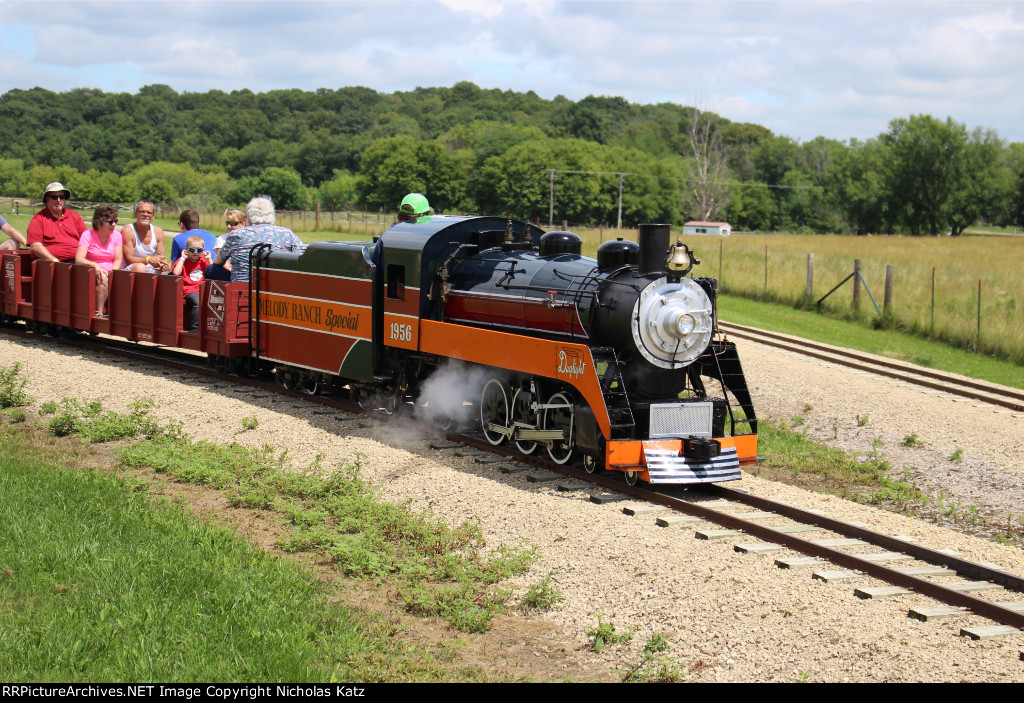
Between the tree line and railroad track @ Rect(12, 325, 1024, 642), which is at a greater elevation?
the tree line

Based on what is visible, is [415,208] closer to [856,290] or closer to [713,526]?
[713,526]

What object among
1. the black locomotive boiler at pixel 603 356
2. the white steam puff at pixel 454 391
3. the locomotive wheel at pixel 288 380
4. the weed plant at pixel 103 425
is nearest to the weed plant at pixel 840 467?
the black locomotive boiler at pixel 603 356

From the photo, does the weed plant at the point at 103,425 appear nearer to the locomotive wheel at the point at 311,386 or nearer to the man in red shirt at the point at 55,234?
the locomotive wheel at the point at 311,386

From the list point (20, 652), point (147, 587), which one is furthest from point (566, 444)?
point (20, 652)

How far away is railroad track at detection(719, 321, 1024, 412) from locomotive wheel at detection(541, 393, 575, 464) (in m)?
5.20

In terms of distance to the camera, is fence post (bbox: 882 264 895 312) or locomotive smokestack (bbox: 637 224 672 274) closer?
locomotive smokestack (bbox: 637 224 672 274)

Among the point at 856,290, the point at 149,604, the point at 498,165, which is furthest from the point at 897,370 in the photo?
the point at 498,165

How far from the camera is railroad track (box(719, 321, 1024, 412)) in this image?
15.0m

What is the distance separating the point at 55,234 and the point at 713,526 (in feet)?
46.0

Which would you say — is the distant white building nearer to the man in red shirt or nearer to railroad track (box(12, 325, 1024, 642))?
the man in red shirt

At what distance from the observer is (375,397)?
12039mm

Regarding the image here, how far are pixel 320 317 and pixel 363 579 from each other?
635cm

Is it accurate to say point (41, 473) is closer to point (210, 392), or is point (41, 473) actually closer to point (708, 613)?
point (210, 392)

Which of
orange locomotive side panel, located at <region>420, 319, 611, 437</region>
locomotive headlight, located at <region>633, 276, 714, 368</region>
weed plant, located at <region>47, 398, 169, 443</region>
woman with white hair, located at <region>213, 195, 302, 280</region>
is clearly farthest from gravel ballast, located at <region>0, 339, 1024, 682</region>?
woman with white hair, located at <region>213, 195, 302, 280</region>
